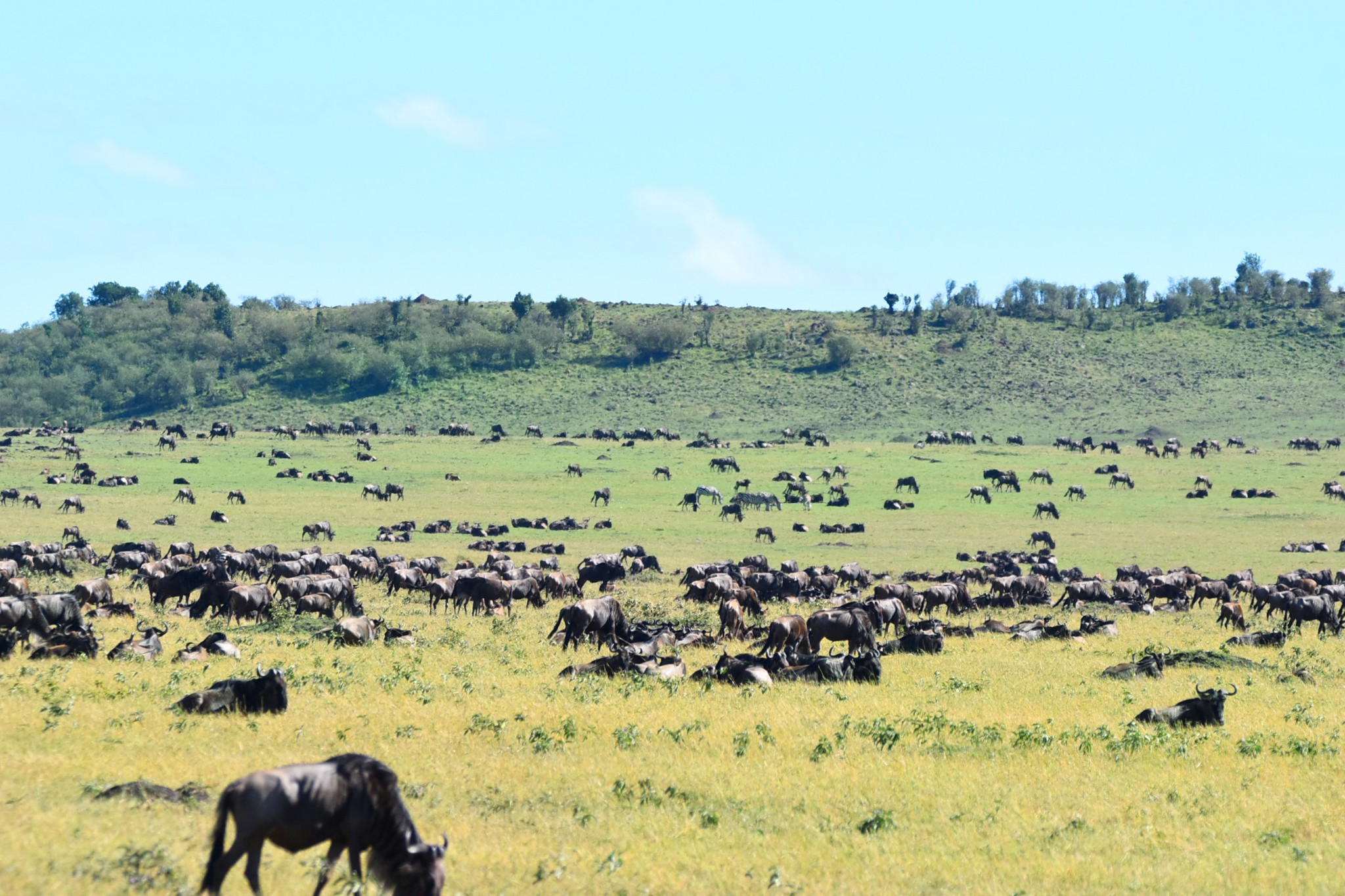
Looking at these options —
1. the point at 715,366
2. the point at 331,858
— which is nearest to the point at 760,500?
the point at 331,858

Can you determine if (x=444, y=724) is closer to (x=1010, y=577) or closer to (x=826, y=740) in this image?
(x=826, y=740)

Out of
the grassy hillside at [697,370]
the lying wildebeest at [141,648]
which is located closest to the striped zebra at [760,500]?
the grassy hillside at [697,370]

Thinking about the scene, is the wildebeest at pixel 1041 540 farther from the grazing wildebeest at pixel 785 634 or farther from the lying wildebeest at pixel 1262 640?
the grazing wildebeest at pixel 785 634

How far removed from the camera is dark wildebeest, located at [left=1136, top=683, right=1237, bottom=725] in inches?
680

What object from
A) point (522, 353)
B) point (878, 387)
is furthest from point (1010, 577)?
point (522, 353)

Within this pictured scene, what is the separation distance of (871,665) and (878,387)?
99.4 meters

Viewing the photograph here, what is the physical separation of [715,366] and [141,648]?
10828 cm

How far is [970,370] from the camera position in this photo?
123 metres

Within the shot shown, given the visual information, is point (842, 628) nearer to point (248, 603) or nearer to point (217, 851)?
point (248, 603)

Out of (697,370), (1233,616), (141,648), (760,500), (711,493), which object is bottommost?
(760,500)

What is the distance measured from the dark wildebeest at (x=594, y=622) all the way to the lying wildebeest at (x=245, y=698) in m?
8.23

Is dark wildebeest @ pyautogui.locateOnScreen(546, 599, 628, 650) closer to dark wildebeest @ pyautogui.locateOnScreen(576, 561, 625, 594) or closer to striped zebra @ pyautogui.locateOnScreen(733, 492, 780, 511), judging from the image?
dark wildebeest @ pyautogui.locateOnScreen(576, 561, 625, 594)

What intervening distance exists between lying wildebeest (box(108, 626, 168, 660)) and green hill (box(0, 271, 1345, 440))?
8339cm

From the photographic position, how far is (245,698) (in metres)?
15.7
